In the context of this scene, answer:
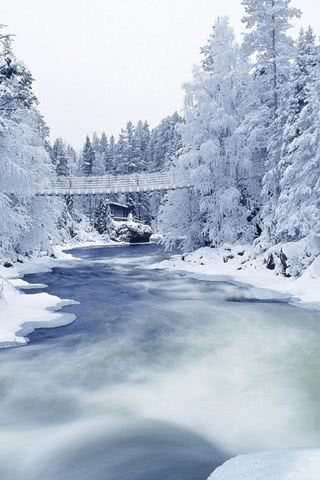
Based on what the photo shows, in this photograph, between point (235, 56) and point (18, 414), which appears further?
point (235, 56)

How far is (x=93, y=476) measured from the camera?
18.1 feet

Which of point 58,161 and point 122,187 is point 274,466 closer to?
point 122,187

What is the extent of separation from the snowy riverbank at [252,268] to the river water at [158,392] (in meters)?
2.01

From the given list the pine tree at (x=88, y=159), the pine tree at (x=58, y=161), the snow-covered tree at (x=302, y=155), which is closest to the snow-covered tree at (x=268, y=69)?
the snow-covered tree at (x=302, y=155)

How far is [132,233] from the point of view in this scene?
195ft

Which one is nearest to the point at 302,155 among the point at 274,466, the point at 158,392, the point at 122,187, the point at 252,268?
the point at 252,268

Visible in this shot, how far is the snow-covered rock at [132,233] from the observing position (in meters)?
59.3

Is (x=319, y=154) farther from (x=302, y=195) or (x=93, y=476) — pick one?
(x=93, y=476)

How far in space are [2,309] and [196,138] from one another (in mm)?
16761

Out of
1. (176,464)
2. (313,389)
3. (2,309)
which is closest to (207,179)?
(2,309)

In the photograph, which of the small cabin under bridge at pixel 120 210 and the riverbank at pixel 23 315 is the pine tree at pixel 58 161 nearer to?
the small cabin under bridge at pixel 120 210

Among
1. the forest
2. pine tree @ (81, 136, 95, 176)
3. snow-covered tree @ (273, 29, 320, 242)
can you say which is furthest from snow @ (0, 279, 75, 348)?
pine tree @ (81, 136, 95, 176)

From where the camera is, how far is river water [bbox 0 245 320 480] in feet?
19.7

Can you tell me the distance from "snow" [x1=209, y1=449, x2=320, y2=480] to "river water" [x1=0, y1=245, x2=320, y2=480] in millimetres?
343
